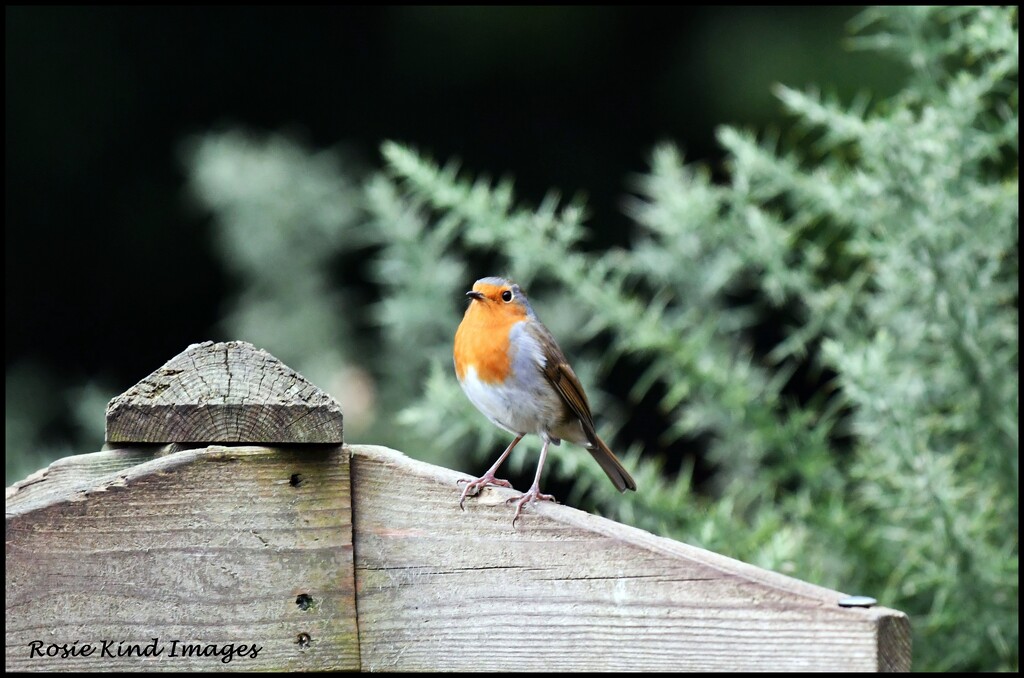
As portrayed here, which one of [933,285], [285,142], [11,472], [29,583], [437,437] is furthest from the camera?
[285,142]

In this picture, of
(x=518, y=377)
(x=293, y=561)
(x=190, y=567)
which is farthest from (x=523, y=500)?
(x=518, y=377)

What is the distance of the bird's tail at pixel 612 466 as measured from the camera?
84.4 inches

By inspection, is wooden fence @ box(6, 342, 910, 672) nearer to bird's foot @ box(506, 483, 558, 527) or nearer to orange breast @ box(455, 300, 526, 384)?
bird's foot @ box(506, 483, 558, 527)

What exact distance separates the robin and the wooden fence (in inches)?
25.4

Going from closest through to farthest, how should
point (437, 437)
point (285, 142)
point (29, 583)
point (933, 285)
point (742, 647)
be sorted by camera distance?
point (742, 647) < point (29, 583) < point (933, 285) < point (437, 437) < point (285, 142)

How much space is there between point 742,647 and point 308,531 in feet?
1.65

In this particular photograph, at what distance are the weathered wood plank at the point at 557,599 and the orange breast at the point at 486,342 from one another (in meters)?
0.65

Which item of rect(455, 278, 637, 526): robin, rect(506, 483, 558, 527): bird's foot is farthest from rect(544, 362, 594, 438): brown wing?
rect(506, 483, 558, 527): bird's foot

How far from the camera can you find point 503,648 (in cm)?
143

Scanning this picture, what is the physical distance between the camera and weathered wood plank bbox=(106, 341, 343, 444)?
1.48m

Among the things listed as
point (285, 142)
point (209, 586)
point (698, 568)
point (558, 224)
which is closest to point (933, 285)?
point (558, 224)

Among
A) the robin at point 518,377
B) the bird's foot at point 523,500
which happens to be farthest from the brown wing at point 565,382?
the bird's foot at point 523,500

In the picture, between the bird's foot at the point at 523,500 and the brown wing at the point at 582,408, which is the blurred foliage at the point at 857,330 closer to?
the brown wing at the point at 582,408

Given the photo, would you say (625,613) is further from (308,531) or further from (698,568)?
(308,531)
